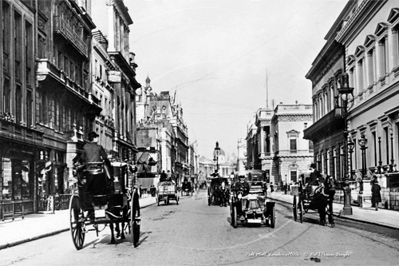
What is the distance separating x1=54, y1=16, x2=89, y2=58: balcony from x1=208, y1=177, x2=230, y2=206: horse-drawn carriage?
12.2 m

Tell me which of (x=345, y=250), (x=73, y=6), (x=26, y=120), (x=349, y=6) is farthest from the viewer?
(x=349, y=6)

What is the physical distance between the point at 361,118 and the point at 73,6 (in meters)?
20.9

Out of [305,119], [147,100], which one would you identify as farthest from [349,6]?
[147,100]

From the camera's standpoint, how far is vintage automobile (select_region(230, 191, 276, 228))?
703 inches

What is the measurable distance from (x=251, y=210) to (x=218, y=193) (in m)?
19.1

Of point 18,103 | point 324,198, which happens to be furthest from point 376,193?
point 18,103

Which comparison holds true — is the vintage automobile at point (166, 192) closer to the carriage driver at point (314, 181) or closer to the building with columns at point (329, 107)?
the building with columns at point (329, 107)

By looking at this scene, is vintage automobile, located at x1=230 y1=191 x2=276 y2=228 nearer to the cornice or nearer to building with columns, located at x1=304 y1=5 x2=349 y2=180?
the cornice

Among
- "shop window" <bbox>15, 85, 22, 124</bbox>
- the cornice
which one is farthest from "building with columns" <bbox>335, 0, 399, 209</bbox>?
"shop window" <bbox>15, 85, 22, 124</bbox>

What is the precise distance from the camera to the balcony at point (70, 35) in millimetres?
33344

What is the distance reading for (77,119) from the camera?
37750 mm

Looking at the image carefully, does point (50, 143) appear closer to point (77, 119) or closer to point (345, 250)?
point (77, 119)

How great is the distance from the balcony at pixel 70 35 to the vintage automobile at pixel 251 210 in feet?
63.3

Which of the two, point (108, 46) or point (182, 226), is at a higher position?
point (108, 46)
